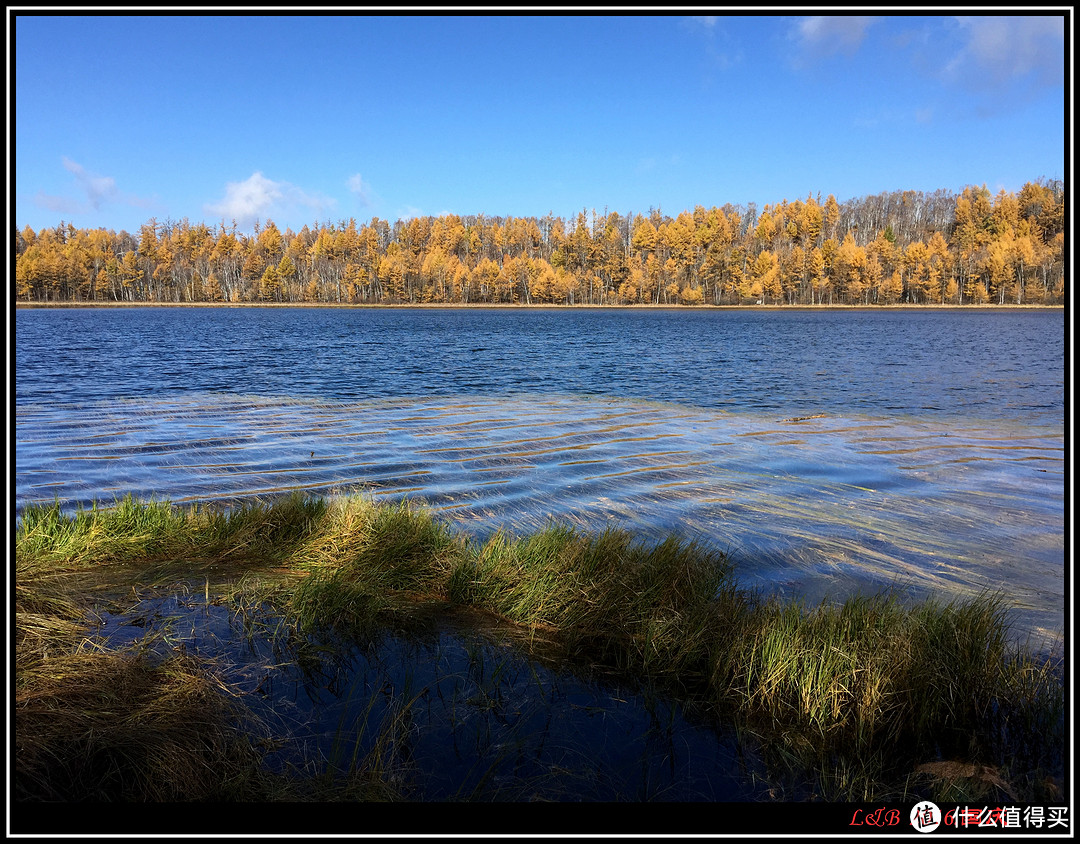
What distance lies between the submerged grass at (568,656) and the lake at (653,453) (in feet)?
5.53

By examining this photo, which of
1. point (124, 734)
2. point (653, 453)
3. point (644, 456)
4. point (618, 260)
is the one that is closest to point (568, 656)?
point (124, 734)

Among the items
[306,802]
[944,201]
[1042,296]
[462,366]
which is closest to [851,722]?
[306,802]

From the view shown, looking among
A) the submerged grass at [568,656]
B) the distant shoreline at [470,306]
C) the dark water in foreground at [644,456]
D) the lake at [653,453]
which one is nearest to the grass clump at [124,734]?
the submerged grass at [568,656]

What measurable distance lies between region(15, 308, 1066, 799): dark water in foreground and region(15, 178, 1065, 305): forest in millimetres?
105341

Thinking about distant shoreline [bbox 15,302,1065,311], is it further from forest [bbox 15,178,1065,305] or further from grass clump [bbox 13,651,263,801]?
grass clump [bbox 13,651,263,801]

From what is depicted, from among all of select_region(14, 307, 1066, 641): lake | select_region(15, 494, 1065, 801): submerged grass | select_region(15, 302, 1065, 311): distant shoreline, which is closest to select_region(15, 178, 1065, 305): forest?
select_region(15, 302, 1065, 311): distant shoreline

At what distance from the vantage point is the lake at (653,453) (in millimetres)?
7641

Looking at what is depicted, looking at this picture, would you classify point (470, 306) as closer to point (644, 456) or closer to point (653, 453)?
point (653, 453)

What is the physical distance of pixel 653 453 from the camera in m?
12.6

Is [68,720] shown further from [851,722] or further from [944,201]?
[944,201]

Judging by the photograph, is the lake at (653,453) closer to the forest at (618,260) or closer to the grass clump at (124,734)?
the grass clump at (124,734)

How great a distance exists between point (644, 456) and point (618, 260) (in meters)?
133

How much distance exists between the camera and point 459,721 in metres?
3.87

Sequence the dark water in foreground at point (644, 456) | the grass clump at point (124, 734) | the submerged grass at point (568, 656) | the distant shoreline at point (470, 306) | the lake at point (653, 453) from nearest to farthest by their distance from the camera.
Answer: the grass clump at point (124, 734) → the submerged grass at point (568, 656) → the dark water in foreground at point (644, 456) → the lake at point (653, 453) → the distant shoreline at point (470, 306)
